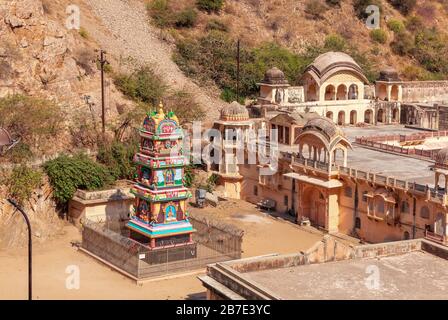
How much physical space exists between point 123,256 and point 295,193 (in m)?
12.9

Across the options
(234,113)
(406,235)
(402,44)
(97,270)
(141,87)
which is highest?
(402,44)

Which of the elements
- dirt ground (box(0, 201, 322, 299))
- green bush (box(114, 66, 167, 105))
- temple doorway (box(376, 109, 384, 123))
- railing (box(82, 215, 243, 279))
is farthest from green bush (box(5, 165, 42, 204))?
temple doorway (box(376, 109, 384, 123))

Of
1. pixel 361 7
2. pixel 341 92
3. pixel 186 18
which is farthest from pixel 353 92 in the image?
pixel 361 7

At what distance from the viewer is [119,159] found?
4581 centimetres

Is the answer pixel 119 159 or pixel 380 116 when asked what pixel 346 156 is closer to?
pixel 119 159

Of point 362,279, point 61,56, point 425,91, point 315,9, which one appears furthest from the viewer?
point 315,9

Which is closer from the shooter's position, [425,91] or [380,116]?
[380,116]

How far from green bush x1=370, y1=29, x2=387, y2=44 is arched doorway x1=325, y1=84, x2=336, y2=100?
2461 cm

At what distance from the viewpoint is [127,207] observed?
4231 cm

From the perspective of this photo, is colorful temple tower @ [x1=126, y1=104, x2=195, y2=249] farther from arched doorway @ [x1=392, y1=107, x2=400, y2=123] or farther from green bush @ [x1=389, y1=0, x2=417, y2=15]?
green bush @ [x1=389, y1=0, x2=417, y2=15]

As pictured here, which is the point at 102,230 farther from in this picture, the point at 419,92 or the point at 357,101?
the point at 419,92

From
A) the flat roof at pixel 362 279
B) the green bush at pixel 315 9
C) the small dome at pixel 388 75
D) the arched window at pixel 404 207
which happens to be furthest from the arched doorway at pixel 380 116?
the flat roof at pixel 362 279

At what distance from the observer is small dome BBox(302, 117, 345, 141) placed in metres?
42.0

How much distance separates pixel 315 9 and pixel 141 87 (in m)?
28.7
